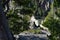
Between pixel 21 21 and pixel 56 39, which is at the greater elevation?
pixel 21 21

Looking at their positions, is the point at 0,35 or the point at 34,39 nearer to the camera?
the point at 0,35

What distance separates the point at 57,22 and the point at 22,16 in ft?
6.40

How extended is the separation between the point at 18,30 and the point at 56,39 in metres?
2.00

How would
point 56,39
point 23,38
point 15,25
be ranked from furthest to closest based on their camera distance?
1. point 15,25
2. point 56,39
3. point 23,38

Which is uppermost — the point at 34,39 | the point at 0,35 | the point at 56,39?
the point at 0,35

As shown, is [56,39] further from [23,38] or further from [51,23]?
[23,38]

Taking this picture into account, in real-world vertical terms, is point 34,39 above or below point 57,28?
above

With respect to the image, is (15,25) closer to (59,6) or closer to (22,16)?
(22,16)

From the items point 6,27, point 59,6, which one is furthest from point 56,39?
point 6,27

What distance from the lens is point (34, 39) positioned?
5.75 metres

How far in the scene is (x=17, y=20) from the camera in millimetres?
9648

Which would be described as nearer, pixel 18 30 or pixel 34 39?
pixel 34 39

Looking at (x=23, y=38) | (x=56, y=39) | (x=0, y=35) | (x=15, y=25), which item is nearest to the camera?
(x=0, y=35)

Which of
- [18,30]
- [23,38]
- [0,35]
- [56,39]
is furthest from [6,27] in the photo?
[18,30]
